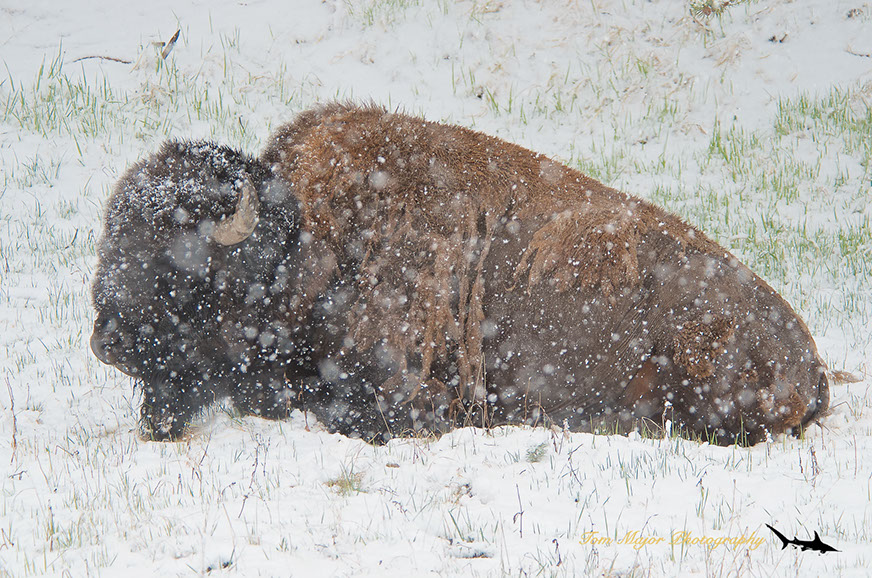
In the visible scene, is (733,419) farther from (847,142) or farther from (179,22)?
(179,22)

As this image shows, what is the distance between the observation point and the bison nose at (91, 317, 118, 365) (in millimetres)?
3533

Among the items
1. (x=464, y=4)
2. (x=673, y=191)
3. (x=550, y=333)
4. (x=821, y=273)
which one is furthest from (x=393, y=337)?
(x=464, y=4)

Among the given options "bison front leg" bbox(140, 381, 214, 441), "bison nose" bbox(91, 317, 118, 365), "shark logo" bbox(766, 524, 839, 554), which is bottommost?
A: "shark logo" bbox(766, 524, 839, 554)

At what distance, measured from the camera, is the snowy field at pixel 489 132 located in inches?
92.6

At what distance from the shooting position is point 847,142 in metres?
8.85

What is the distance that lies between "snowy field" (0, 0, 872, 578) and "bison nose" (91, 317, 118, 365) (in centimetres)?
43

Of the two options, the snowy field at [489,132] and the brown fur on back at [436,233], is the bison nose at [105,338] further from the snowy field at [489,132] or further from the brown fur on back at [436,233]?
the brown fur on back at [436,233]

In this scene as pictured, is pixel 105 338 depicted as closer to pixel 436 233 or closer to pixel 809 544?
pixel 436 233

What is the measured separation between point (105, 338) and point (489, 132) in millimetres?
6809

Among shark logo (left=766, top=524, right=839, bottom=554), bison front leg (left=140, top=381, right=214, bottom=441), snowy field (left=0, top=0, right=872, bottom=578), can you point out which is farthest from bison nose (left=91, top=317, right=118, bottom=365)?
shark logo (left=766, top=524, right=839, bottom=554)

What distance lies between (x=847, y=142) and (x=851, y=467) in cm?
707

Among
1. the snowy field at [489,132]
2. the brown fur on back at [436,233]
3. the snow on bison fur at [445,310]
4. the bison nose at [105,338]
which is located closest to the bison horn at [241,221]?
the snow on bison fur at [445,310]

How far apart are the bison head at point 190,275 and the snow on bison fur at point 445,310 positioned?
10 millimetres

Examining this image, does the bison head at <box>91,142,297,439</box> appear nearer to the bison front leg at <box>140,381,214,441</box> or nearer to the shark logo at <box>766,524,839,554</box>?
the bison front leg at <box>140,381,214,441</box>
